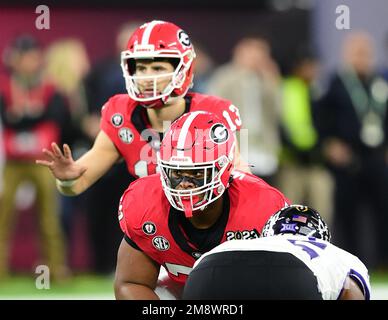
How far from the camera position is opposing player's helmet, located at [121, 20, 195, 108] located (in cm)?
607

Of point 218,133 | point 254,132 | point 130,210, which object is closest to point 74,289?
point 254,132

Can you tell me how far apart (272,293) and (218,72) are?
5556 millimetres

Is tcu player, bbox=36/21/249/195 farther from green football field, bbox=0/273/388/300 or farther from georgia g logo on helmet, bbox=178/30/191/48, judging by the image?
green football field, bbox=0/273/388/300

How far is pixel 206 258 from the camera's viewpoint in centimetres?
452

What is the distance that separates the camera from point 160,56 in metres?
6.12

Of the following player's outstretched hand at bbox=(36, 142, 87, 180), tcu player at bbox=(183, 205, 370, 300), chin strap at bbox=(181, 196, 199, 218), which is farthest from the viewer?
player's outstretched hand at bbox=(36, 142, 87, 180)

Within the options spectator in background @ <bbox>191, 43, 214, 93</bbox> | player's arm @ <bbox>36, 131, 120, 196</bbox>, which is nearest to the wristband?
player's arm @ <bbox>36, 131, 120, 196</bbox>

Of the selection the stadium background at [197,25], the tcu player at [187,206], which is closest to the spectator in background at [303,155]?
the stadium background at [197,25]

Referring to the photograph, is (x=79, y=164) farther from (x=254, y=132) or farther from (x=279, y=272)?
(x=254, y=132)

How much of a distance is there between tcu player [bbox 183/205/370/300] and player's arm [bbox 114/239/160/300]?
0.88m

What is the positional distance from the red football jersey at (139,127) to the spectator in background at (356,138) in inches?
129

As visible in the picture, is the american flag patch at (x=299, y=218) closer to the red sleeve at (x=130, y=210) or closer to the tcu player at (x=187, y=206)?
the tcu player at (x=187, y=206)

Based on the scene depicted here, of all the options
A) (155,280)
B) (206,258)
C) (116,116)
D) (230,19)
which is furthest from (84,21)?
(206,258)

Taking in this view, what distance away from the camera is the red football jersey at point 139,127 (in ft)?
20.2
